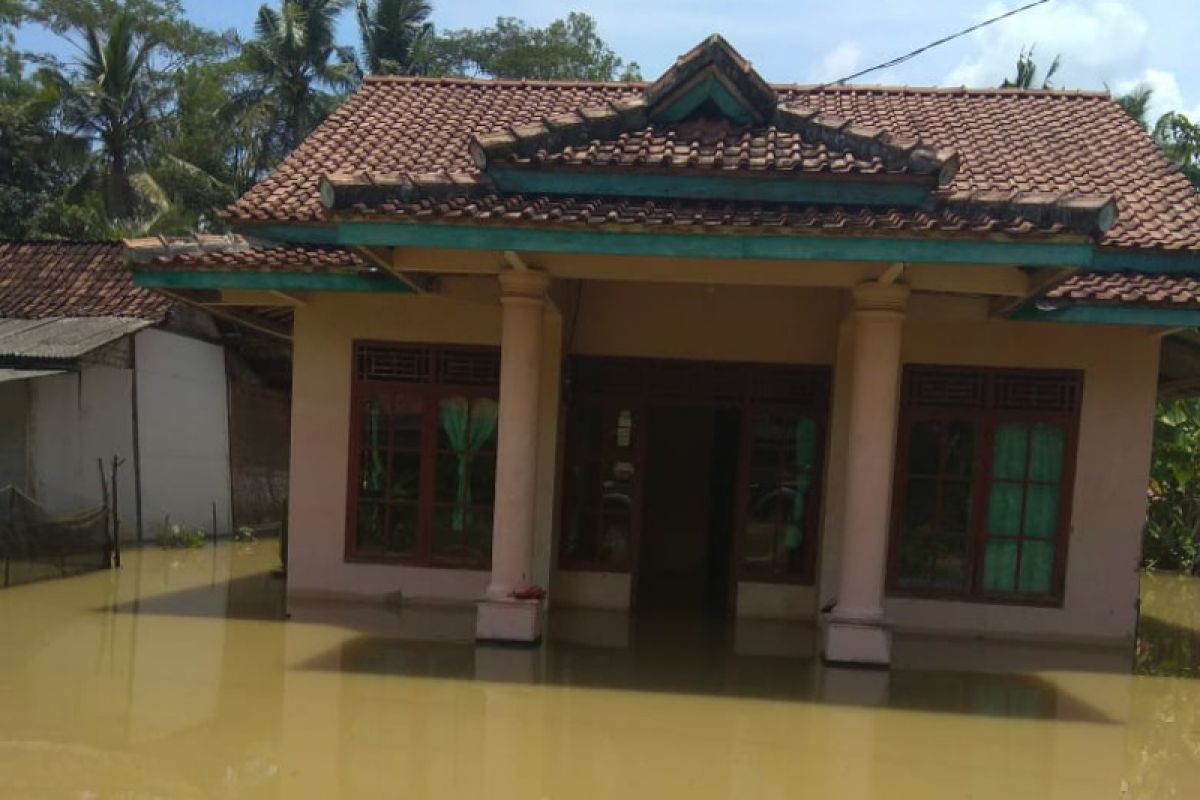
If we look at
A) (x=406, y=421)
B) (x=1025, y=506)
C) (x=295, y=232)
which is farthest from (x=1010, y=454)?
(x=295, y=232)

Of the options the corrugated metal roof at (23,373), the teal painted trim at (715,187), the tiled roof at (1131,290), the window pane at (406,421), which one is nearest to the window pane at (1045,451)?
the tiled roof at (1131,290)

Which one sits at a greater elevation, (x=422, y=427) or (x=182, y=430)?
(x=422, y=427)

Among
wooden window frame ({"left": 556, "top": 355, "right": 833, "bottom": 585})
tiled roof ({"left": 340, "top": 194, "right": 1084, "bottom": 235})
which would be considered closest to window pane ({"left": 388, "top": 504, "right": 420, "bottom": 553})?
wooden window frame ({"left": 556, "top": 355, "right": 833, "bottom": 585})

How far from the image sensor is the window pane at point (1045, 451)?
827 cm

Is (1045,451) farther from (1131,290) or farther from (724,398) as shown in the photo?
(724,398)

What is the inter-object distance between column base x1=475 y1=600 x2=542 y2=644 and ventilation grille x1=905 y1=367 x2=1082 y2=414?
12.0ft

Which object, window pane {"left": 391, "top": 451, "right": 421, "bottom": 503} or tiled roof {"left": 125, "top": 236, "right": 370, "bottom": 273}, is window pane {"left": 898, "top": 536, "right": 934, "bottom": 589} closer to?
window pane {"left": 391, "top": 451, "right": 421, "bottom": 503}

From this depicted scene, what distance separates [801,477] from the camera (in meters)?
8.84

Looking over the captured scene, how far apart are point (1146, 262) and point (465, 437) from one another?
5650mm

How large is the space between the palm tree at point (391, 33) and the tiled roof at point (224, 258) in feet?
63.0

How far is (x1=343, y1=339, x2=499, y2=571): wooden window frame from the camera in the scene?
8672 millimetres

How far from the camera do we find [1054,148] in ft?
31.7

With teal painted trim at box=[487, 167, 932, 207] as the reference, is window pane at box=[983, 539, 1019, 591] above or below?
below

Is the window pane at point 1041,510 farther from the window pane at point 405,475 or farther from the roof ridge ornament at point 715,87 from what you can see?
the window pane at point 405,475
